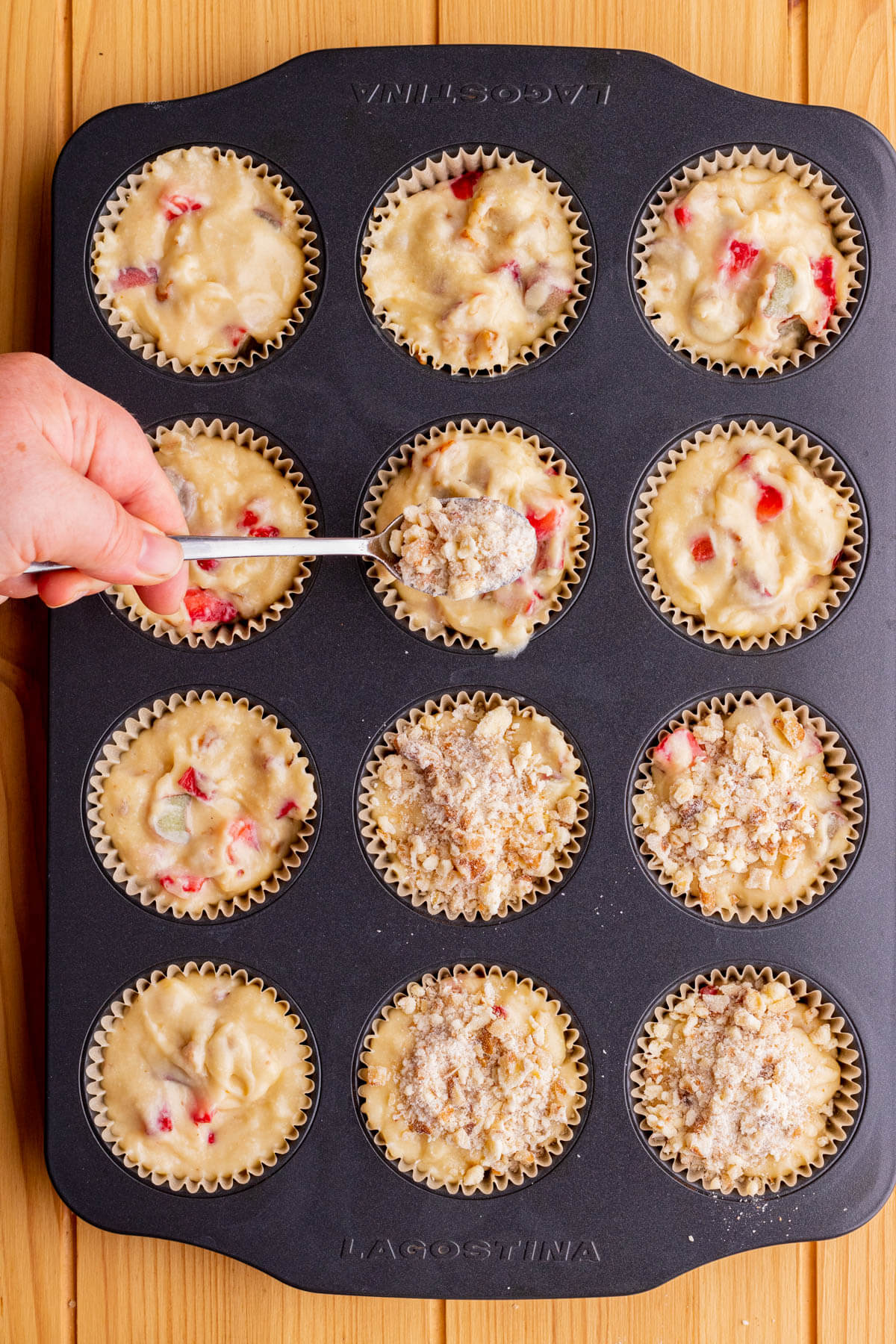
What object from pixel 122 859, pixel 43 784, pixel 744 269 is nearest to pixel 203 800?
pixel 122 859

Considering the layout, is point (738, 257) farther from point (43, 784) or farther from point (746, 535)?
point (43, 784)

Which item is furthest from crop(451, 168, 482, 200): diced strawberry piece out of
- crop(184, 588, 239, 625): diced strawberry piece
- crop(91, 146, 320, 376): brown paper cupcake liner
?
crop(184, 588, 239, 625): diced strawberry piece

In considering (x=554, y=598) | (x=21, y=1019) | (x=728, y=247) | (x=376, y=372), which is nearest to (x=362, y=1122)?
(x=21, y=1019)

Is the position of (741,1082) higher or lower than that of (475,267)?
lower

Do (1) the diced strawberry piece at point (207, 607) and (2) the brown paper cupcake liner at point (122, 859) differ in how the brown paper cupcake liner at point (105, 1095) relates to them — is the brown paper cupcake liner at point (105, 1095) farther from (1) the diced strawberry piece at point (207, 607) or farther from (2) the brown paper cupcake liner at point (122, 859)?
(1) the diced strawberry piece at point (207, 607)

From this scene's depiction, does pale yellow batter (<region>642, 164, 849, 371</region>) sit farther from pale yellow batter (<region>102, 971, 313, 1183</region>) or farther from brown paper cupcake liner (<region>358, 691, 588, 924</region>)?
pale yellow batter (<region>102, 971, 313, 1183</region>)

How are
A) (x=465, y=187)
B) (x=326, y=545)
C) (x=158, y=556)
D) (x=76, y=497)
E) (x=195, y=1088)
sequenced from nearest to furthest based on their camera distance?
(x=76, y=497) < (x=158, y=556) < (x=326, y=545) < (x=195, y=1088) < (x=465, y=187)

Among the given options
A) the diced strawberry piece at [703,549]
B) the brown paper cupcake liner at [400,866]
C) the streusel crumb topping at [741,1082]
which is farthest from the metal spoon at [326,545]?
the streusel crumb topping at [741,1082]
